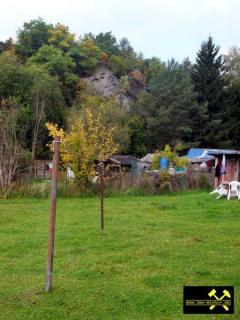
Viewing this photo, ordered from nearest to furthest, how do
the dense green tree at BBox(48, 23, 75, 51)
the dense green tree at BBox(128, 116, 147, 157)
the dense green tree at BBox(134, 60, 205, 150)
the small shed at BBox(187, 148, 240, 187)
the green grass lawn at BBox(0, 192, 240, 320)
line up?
the green grass lawn at BBox(0, 192, 240, 320) → the small shed at BBox(187, 148, 240, 187) → the dense green tree at BBox(134, 60, 205, 150) → the dense green tree at BBox(128, 116, 147, 157) → the dense green tree at BBox(48, 23, 75, 51)

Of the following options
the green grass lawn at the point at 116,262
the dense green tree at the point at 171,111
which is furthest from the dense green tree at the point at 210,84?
the green grass lawn at the point at 116,262

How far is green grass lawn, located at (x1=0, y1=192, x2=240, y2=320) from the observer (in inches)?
208

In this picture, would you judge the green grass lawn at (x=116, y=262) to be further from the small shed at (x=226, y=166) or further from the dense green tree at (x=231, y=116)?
the dense green tree at (x=231, y=116)

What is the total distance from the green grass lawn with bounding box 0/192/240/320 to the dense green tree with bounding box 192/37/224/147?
111 feet

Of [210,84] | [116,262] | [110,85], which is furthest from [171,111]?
[116,262]

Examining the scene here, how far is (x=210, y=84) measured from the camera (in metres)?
48.7

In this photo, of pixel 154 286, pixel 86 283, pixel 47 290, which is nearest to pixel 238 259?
pixel 154 286

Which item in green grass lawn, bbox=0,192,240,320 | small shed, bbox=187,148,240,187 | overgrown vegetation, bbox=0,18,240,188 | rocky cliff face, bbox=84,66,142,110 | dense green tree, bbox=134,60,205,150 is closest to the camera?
green grass lawn, bbox=0,192,240,320

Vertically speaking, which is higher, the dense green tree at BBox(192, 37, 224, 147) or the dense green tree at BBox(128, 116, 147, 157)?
the dense green tree at BBox(192, 37, 224, 147)

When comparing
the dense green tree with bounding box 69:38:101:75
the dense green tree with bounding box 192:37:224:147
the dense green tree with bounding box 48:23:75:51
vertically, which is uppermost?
the dense green tree with bounding box 48:23:75:51

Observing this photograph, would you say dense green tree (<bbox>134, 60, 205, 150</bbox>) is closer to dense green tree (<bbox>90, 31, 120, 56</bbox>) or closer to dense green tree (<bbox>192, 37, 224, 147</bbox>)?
dense green tree (<bbox>192, 37, 224, 147</bbox>)

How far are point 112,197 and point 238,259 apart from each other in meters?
12.0

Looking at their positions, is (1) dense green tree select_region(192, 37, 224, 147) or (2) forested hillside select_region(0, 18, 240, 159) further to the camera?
(1) dense green tree select_region(192, 37, 224, 147)

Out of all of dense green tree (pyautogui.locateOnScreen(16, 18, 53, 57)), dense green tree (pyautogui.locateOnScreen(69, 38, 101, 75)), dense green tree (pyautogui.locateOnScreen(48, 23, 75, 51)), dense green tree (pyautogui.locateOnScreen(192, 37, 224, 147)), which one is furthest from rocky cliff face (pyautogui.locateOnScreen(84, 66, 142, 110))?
dense green tree (pyautogui.locateOnScreen(192, 37, 224, 147))
